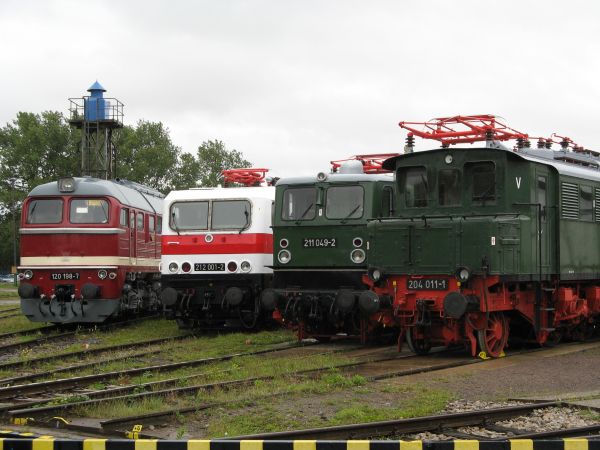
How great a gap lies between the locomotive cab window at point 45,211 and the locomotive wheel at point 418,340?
9.50m

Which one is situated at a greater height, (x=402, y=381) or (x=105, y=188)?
(x=105, y=188)

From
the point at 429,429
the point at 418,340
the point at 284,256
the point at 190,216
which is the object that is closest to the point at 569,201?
the point at 418,340

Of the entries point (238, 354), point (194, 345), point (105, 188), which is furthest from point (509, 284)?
point (105, 188)

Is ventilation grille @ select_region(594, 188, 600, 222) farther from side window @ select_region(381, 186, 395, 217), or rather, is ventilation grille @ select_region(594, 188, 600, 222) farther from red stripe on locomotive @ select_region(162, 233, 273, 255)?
red stripe on locomotive @ select_region(162, 233, 273, 255)

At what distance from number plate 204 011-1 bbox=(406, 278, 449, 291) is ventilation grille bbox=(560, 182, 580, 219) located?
286cm

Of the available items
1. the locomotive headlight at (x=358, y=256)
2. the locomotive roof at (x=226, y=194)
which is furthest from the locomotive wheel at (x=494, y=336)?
the locomotive roof at (x=226, y=194)

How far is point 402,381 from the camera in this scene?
11.5 meters

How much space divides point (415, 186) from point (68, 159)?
208 feet

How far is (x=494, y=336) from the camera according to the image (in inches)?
549

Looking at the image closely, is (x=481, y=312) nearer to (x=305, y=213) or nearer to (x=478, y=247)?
(x=478, y=247)

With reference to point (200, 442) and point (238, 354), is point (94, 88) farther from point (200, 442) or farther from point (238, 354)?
point (200, 442)

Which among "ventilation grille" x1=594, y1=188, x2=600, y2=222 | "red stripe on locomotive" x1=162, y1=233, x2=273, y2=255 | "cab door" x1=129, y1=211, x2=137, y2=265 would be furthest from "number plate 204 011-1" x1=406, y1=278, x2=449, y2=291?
"cab door" x1=129, y1=211, x2=137, y2=265

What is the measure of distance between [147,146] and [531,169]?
66.5 m

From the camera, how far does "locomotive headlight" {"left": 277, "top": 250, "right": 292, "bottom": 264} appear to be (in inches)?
637
